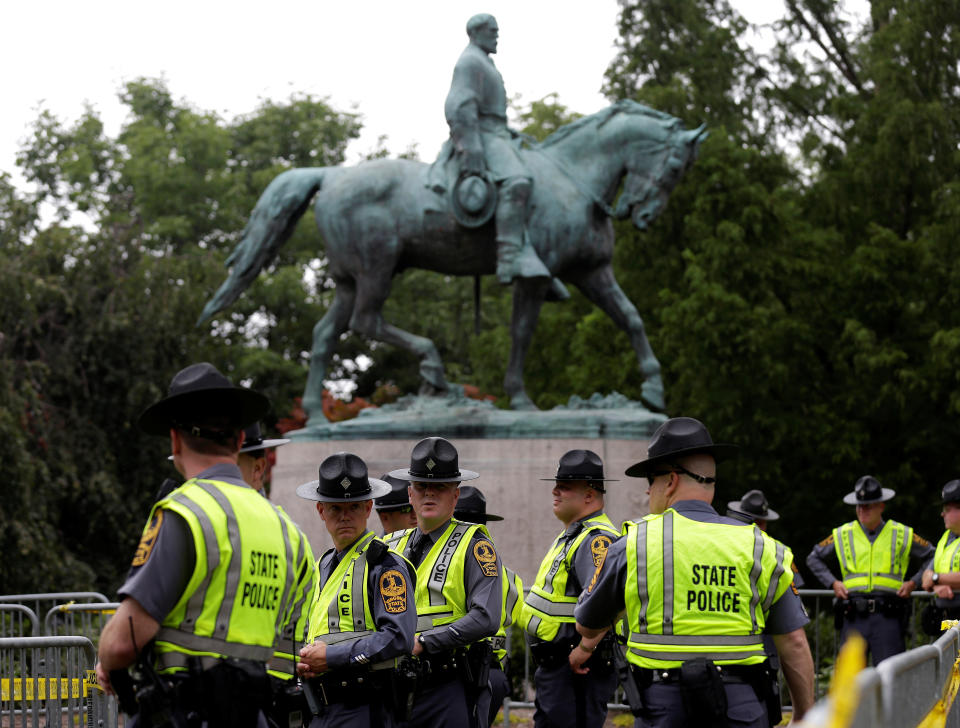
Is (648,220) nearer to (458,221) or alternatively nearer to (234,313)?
(458,221)

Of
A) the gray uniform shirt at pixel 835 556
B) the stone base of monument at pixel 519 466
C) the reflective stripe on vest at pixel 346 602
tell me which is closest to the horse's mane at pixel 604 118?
the stone base of monument at pixel 519 466

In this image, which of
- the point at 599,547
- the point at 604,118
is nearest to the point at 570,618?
the point at 599,547

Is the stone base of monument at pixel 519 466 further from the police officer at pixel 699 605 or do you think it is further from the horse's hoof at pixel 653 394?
the police officer at pixel 699 605

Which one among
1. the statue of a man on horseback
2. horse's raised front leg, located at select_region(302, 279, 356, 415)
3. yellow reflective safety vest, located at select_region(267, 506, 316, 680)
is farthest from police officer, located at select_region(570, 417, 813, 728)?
horse's raised front leg, located at select_region(302, 279, 356, 415)

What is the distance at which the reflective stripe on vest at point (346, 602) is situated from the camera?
221 inches

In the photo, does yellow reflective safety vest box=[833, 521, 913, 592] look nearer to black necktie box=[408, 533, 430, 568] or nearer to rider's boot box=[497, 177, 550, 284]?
rider's boot box=[497, 177, 550, 284]

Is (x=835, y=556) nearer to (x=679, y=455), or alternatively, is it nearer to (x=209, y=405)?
(x=679, y=455)

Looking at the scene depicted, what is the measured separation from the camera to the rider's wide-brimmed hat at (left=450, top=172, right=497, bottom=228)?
42.9ft

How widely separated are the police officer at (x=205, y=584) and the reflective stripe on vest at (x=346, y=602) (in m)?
1.44

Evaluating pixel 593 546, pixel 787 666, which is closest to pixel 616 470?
pixel 593 546

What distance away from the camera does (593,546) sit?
7.11 m

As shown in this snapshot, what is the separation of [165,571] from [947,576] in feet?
27.0

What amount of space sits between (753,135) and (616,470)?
12.2 metres

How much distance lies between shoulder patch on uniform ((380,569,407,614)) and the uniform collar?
1413mm
